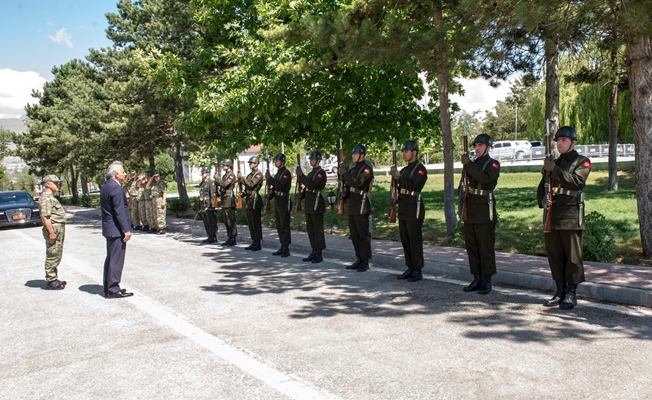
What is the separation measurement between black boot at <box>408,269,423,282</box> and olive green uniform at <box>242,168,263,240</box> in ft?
15.9

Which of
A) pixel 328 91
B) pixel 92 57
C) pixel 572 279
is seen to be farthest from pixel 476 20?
pixel 92 57

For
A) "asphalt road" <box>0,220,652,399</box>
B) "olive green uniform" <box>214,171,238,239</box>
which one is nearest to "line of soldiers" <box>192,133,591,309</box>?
"asphalt road" <box>0,220,652,399</box>

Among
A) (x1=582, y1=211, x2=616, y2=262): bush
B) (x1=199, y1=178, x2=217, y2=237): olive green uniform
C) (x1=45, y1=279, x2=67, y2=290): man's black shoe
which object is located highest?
(x1=199, y1=178, x2=217, y2=237): olive green uniform

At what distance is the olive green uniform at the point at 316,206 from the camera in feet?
32.6

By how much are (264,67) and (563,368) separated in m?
11.2

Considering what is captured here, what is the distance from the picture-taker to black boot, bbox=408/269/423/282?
7816mm

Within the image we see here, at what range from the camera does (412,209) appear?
7992 millimetres

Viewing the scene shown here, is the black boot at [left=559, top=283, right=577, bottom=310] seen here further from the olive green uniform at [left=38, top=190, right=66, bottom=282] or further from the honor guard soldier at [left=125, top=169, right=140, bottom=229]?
the honor guard soldier at [left=125, top=169, right=140, bottom=229]

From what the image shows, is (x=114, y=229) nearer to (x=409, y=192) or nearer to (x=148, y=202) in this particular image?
(x=409, y=192)

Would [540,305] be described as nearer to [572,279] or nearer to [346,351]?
[572,279]

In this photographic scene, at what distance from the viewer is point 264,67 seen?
45.9ft

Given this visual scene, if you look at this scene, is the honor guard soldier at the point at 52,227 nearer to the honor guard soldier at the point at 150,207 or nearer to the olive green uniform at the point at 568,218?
the olive green uniform at the point at 568,218

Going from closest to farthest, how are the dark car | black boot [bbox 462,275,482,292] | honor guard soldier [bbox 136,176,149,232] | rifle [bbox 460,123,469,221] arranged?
1. black boot [bbox 462,275,482,292]
2. rifle [bbox 460,123,469,221]
3. honor guard soldier [bbox 136,176,149,232]
4. the dark car

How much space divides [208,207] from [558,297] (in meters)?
9.46
